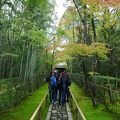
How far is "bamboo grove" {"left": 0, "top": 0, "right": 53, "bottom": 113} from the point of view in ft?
41.9

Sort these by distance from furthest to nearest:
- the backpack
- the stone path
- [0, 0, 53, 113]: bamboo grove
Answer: the backpack → [0, 0, 53, 113]: bamboo grove → the stone path

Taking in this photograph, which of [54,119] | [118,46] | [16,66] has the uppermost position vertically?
[118,46]

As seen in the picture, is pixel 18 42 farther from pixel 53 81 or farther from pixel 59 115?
pixel 59 115

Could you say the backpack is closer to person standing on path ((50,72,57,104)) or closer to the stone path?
person standing on path ((50,72,57,104))

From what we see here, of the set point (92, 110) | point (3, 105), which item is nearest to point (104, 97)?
point (92, 110)

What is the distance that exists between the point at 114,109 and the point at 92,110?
127 cm

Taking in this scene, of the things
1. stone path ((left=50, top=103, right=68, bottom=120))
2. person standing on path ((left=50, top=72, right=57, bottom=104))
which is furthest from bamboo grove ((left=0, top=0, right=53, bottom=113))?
stone path ((left=50, top=103, right=68, bottom=120))

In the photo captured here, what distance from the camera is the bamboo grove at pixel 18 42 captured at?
1279 centimetres

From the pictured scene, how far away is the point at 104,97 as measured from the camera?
15344 mm

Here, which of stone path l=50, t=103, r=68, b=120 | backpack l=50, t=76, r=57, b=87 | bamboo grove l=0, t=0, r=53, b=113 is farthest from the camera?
backpack l=50, t=76, r=57, b=87

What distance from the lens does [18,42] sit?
2358 centimetres

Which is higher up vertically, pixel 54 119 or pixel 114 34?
pixel 114 34

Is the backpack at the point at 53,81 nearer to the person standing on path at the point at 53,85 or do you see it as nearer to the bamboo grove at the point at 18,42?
the person standing on path at the point at 53,85

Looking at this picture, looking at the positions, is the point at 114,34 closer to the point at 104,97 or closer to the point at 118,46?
the point at 118,46
